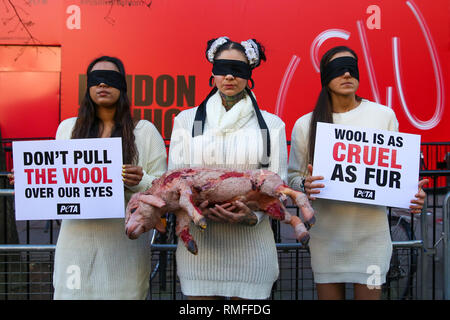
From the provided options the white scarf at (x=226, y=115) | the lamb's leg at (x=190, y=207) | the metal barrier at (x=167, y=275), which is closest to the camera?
the lamb's leg at (x=190, y=207)

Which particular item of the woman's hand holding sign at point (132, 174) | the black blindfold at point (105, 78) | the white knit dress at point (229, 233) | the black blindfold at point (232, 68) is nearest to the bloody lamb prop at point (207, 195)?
the white knit dress at point (229, 233)

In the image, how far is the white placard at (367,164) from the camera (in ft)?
9.76

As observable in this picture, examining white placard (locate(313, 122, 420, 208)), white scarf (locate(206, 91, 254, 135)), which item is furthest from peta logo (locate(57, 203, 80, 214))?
white placard (locate(313, 122, 420, 208))

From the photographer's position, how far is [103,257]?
2.99 m

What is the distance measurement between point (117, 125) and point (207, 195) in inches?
37.2

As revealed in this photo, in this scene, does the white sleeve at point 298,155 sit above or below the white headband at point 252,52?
below

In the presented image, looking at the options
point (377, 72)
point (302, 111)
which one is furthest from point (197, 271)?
point (377, 72)

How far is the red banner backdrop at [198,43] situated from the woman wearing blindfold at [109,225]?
5.66 metres

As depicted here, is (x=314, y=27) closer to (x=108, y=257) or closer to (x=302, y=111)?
(x=302, y=111)

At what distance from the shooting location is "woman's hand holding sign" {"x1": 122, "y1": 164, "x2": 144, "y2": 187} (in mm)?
2937

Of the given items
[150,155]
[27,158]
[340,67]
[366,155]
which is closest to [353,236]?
[366,155]

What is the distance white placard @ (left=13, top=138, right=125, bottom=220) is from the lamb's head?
0.36m

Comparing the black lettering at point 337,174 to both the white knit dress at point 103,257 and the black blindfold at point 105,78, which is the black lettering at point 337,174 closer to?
the white knit dress at point 103,257

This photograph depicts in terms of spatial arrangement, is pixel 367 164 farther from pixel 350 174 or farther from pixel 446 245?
pixel 446 245
